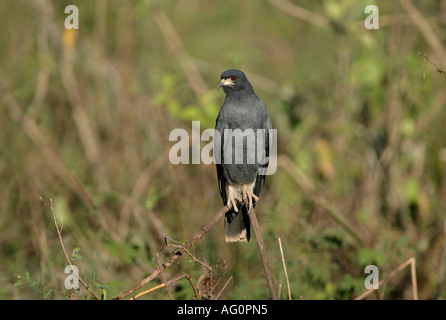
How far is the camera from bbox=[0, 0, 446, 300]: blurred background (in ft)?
16.6

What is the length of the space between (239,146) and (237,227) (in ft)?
1.83

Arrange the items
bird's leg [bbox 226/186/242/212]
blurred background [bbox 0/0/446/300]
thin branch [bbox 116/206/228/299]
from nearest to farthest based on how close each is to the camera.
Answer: thin branch [bbox 116/206/228/299] → bird's leg [bbox 226/186/242/212] → blurred background [bbox 0/0/446/300]

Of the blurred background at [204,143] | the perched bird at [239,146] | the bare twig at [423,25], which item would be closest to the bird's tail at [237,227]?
the perched bird at [239,146]

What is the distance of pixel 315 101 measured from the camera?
6707mm

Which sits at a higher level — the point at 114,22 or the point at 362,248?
the point at 114,22

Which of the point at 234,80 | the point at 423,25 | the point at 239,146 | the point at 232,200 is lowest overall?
the point at 232,200

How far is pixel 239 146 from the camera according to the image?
12.7 ft

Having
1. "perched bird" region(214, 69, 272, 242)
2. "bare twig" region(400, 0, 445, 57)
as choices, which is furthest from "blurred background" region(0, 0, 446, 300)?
"perched bird" region(214, 69, 272, 242)

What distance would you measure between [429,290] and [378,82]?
2.20 m

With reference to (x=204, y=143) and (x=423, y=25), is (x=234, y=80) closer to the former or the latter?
(x=204, y=143)

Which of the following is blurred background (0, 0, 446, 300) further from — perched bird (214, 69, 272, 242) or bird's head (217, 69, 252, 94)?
bird's head (217, 69, 252, 94)

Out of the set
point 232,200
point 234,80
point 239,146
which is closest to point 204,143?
point 239,146

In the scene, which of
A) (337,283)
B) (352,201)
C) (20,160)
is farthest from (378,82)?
(20,160)
